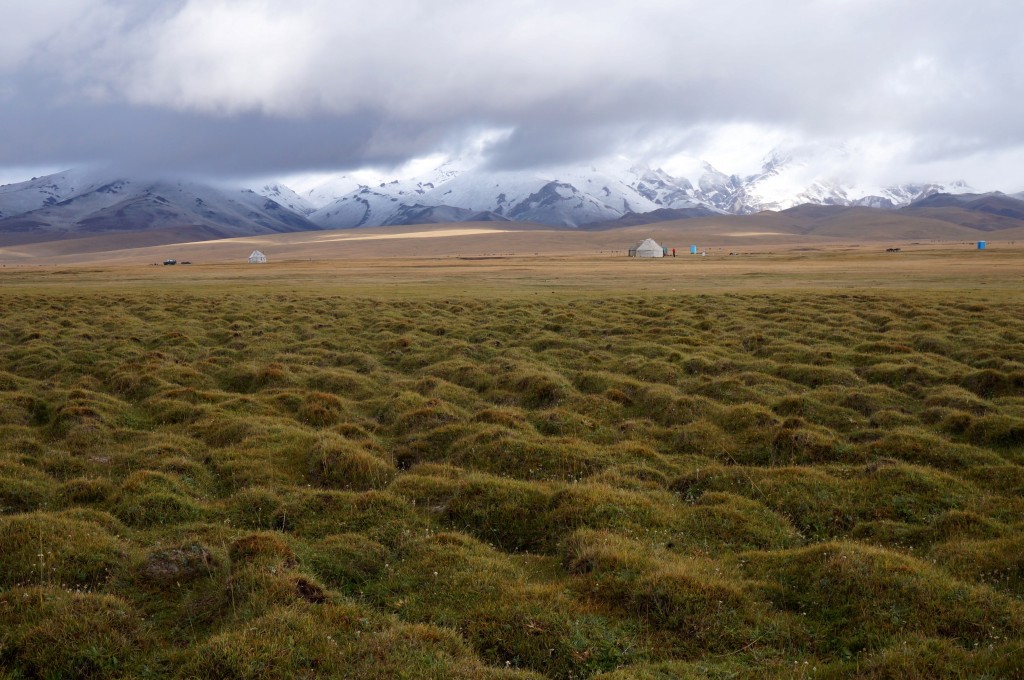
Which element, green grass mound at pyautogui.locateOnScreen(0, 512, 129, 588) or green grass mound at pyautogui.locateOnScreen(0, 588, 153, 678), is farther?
green grass mound at pyautogui.locateOnScreen(0, 512, 129, 588)

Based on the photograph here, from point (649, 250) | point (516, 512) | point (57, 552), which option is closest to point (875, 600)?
point (516, 512)

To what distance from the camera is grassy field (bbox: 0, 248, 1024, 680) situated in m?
7.79

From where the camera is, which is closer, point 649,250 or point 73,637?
point 73,637

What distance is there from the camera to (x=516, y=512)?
11.6 meters

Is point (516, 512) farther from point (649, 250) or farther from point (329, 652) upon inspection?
point (649, 250)

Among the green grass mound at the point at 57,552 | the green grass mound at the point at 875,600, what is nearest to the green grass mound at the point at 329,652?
the green grass mound at the point at 57,552

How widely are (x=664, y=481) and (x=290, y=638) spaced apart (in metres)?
7.85

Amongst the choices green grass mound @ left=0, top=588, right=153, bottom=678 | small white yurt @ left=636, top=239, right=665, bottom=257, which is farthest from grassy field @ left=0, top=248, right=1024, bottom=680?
small white yurt @ left=636, top=239, right=665, bottom=257

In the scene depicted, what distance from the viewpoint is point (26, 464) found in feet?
44.9

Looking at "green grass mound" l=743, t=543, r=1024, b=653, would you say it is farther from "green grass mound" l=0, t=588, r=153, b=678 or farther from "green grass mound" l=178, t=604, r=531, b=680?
"green grass mound" l=0, t=588, r=153, b=678

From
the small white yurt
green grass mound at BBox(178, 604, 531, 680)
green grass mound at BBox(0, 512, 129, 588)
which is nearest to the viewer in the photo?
green grass mound at BBox(178, 604, 531, 680)

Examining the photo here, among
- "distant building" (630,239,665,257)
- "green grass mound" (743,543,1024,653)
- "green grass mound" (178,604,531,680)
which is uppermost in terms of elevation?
"distant building" (630,239,665,257)

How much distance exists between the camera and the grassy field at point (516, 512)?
7793 millimetres

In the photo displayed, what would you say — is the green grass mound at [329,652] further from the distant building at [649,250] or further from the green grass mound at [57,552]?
the distant building at [649,250]
